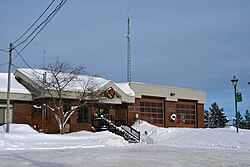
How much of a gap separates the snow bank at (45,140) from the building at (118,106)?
201 inches

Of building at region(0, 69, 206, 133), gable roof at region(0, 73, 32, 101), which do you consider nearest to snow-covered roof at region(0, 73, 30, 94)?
gable roof at region(0, 73, 32, 101)

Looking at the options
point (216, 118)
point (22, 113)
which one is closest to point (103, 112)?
point (22, 113)

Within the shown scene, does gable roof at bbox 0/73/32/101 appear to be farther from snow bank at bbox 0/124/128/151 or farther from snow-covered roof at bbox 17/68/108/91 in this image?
snow bank at bbox 0/124/128/151

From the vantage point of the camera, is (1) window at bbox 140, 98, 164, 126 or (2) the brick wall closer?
(2) the brick wall

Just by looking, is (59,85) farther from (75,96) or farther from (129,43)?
(129,43)

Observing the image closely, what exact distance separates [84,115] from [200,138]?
13.1m

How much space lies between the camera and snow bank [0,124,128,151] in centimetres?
2209

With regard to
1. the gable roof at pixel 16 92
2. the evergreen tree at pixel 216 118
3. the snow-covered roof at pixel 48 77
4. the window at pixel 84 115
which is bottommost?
the evergreen tree at pixel 216 118

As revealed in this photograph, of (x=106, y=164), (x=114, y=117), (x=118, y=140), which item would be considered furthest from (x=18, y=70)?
(x=106, y=164)

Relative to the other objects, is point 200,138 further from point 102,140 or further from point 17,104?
point 17,104

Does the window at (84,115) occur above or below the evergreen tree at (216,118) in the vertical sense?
above

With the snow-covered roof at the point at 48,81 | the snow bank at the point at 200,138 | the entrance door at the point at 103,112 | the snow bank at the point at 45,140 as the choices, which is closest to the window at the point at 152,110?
the snow-covered roof at the point at 48,81

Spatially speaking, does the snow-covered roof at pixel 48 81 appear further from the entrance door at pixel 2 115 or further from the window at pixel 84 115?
the entrance door at pixel 2 115

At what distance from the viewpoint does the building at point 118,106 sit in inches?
1284
